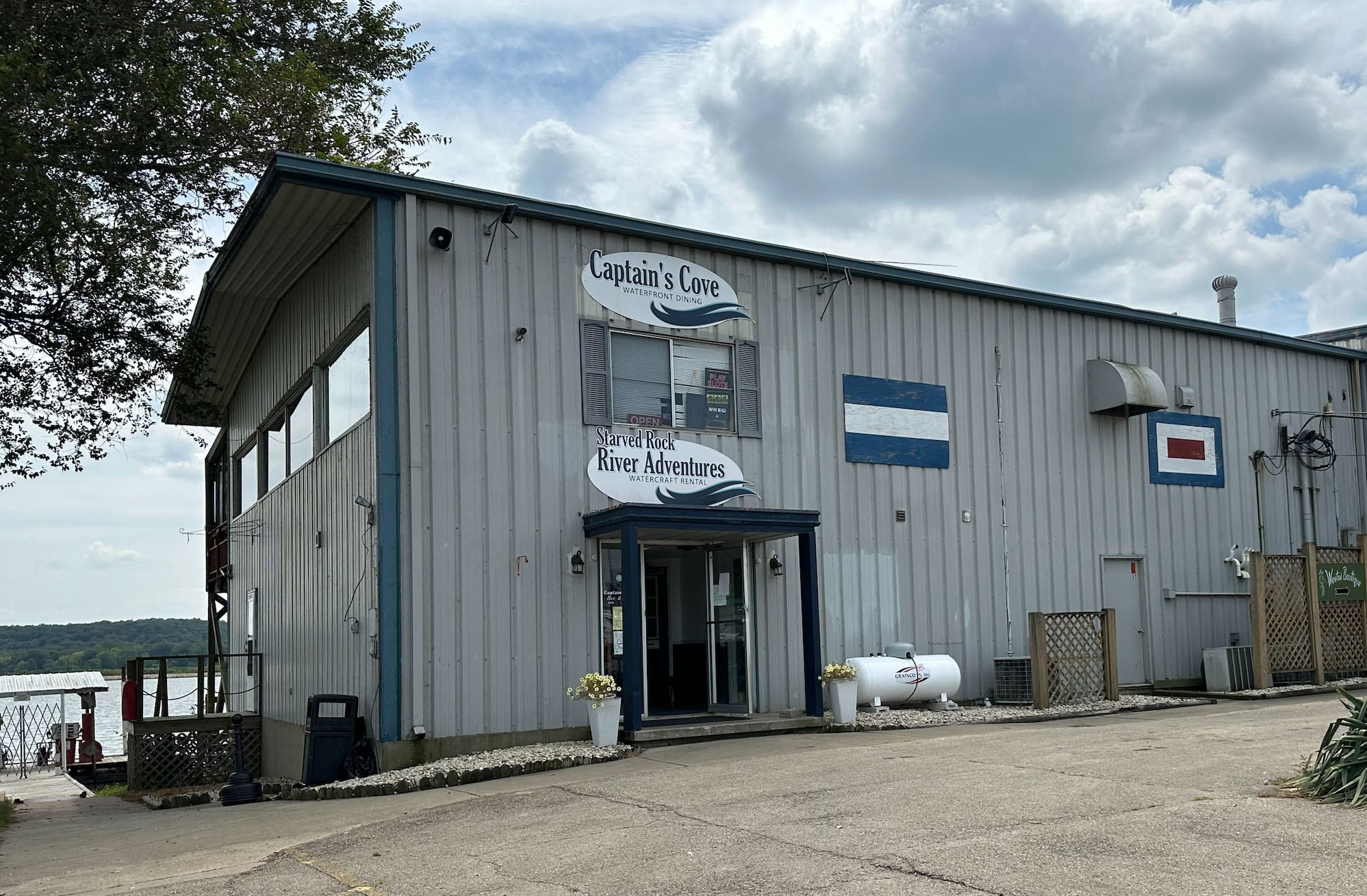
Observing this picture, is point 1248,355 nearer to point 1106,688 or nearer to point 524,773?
point 1106,688

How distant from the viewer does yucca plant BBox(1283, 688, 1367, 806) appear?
686 centimetres

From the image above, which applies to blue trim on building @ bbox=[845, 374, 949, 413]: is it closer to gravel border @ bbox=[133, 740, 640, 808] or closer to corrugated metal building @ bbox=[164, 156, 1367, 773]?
corrugated metal building @ bbox=[164, 156, 1367, 773]

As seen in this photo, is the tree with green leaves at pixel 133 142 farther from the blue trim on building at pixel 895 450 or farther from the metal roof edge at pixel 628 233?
the blue trim on building at pixel 895 450

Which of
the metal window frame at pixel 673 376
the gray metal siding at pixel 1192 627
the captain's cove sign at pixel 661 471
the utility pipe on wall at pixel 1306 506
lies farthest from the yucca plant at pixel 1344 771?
the utility pipe on wall at pixel 1306 506

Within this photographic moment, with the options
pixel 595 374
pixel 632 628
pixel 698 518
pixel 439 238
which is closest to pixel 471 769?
pixel 632 628

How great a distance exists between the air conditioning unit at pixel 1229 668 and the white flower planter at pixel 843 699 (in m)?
6.50

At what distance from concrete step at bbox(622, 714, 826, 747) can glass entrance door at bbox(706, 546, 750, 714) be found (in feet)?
1.42

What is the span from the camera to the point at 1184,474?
18812mm

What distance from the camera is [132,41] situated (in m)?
14.4

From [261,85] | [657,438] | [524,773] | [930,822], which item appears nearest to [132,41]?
[261,85]

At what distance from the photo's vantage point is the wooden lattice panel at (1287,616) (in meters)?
17.4

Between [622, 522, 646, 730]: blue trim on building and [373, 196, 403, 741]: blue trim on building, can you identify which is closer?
[373, 196, 403, 741]: blue trim on building

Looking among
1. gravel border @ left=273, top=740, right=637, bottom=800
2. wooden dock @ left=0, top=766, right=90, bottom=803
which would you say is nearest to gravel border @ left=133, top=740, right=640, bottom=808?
gravel border @ left=273, top=740, right=637, bottom=800

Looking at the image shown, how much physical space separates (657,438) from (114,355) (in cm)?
929
